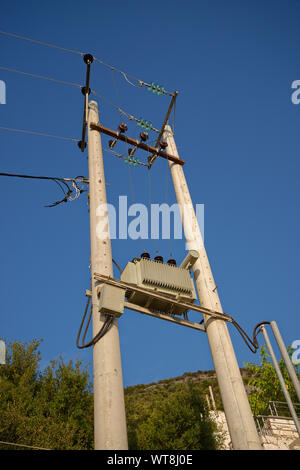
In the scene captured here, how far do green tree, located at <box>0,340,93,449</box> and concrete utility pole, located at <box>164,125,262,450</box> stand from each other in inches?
515

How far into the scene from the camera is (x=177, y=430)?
838 inches

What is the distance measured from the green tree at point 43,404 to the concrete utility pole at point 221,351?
13.1 meters

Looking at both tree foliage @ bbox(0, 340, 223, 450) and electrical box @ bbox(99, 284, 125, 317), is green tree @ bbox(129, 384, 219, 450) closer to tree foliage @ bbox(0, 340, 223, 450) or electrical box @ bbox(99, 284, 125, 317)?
tree foliage @ bbox(0, 340, 223, 450)

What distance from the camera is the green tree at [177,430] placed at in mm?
20578

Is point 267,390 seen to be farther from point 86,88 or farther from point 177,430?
point 86,88

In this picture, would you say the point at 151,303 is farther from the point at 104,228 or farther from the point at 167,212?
the point at 167,212

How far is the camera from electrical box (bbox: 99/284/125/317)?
5380 mm

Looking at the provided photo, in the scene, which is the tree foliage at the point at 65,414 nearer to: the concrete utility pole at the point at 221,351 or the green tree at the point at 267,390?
the green tree at the point at 267,390

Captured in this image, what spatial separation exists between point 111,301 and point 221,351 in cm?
226

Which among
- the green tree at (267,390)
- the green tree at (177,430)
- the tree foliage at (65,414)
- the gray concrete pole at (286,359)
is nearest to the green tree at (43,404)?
the tree foliage at (65,414)

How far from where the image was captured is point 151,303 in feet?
21.2

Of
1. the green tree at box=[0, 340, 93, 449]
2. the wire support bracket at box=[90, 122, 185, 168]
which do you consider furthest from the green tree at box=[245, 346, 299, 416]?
the wire support bracket at box=[90, 122, 185, 168]

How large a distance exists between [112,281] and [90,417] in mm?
16077

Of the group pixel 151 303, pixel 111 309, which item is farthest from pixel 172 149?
pixel 111 309
